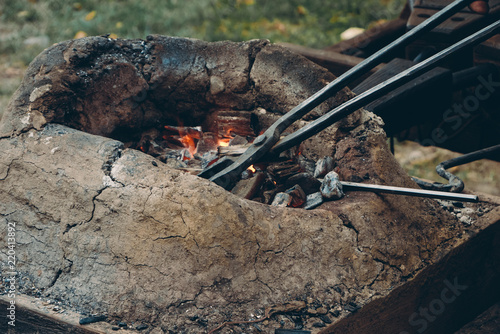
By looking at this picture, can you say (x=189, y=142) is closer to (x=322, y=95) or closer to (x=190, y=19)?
(x=322, y=95)

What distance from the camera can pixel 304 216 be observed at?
218 centimetres

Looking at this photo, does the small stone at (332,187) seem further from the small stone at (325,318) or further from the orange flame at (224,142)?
the orange flame at (224,142)

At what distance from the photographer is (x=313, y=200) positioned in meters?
2.43

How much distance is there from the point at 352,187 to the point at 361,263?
39 centimetres

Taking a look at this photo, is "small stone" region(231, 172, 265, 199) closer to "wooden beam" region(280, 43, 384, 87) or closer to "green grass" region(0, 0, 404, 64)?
"wooden beam" region(280, 43, 384, 87)

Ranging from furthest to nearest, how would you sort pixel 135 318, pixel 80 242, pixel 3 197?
pixel 3 197 → pixel 80 242 → pixel 135 318

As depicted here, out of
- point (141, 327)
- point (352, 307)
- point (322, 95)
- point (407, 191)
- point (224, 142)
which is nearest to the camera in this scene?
point (141, 327)

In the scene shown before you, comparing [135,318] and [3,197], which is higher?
[3,197]

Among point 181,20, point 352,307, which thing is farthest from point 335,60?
point 181,20

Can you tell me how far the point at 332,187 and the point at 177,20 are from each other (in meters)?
4.65

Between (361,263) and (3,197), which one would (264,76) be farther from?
(3,197)

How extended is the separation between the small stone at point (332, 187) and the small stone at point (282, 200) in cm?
17

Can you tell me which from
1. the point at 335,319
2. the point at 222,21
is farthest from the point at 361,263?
the point at 222,21

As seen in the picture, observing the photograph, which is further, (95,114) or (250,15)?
(250,15)
